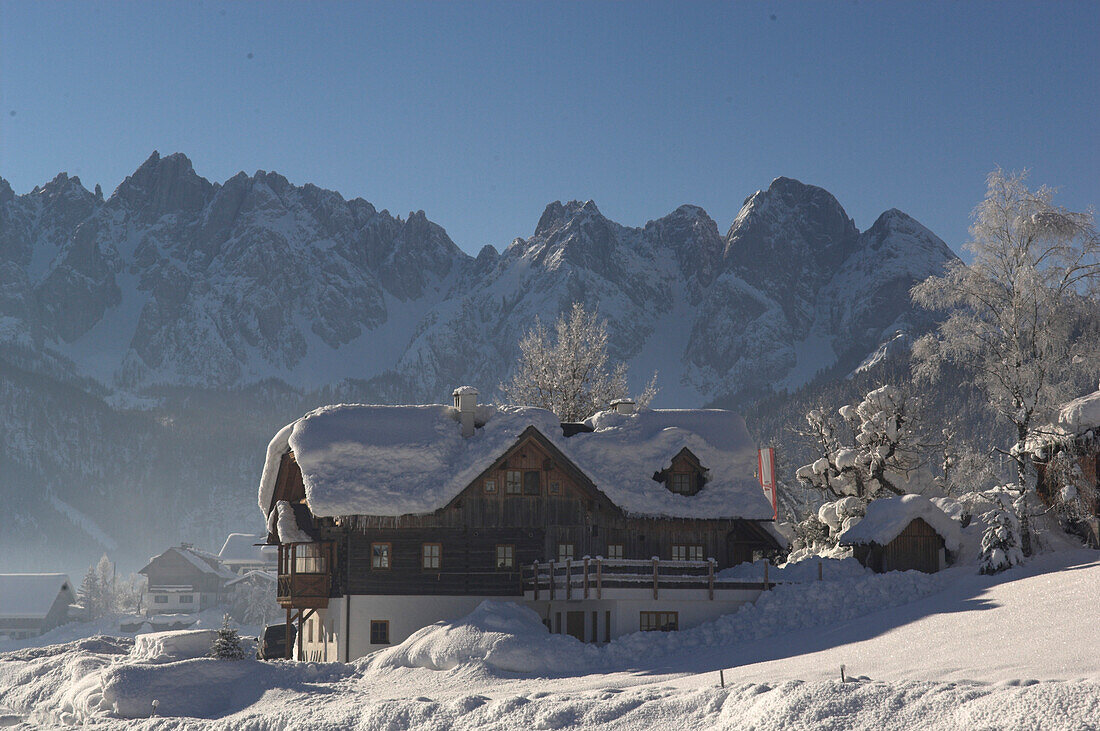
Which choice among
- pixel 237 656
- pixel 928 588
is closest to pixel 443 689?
pixel 237 656

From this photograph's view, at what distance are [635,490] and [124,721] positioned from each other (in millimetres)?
19100

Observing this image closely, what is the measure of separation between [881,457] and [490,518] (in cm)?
1744

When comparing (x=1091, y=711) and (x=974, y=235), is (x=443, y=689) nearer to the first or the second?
(x=1091, y=711)

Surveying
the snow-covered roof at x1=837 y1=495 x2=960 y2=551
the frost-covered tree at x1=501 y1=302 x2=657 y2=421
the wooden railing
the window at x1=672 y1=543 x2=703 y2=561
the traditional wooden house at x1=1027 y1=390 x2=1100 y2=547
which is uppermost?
the frost-covered tree at x1=501 y1=302 x2=657 y2=421

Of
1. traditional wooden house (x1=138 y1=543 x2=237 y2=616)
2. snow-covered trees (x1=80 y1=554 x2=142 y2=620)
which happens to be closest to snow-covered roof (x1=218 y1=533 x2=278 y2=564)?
snow-covered trees (x1=80 y1=554 x2=142 y2=620)

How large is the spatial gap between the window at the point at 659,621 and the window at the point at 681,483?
6909 mm

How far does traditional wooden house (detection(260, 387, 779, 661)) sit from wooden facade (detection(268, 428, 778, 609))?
5 cm

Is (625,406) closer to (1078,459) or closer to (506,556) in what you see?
(506,556)

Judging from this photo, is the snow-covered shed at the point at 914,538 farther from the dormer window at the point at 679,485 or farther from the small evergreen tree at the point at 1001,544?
the dormer window at the point at 679,485

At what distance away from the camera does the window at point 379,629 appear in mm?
41250

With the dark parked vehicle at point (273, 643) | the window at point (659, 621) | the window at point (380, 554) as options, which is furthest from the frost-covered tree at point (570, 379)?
the window at point (659, 621)

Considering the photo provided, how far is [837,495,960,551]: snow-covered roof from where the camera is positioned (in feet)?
140

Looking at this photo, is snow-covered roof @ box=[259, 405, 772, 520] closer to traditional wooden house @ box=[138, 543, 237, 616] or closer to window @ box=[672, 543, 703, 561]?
window @ box=[672, 543, 703, 561]

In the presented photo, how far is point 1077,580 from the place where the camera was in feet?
108
